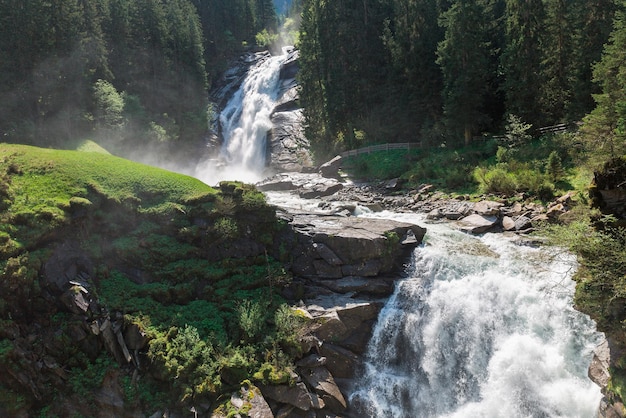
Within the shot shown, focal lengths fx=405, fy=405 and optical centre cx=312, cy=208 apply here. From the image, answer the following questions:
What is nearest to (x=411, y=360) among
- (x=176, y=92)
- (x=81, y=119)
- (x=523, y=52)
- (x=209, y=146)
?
(x=523, y=52)

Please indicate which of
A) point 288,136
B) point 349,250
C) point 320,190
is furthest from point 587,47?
point 288,136

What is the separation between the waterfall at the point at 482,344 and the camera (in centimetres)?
1175

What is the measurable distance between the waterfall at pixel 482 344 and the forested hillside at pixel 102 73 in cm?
2935

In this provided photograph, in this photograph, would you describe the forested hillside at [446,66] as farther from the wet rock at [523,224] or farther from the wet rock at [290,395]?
the wet rock at [290,395]

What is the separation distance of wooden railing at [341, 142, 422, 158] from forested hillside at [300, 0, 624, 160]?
5.29 feet

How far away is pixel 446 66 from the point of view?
105 ft

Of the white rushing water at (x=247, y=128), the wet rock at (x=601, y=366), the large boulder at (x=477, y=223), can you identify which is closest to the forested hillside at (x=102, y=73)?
the white rushing water at (x=247, y=128)

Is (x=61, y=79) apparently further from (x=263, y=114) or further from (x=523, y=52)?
(x=523, y=52)

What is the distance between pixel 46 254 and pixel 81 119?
24648mm

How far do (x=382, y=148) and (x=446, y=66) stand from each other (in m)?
8.68

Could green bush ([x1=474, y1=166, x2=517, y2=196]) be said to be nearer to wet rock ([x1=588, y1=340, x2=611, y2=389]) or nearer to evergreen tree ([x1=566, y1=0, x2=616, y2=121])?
evergreen tree ([x1=566, y1=0, x2=616, y2=121])

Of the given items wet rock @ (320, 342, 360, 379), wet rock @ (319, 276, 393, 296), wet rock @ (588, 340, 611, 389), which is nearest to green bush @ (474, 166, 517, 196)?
wet rock @ (319, 276, 393, 296)

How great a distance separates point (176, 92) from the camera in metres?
49.2

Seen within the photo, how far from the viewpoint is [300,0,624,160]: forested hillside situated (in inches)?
1031
